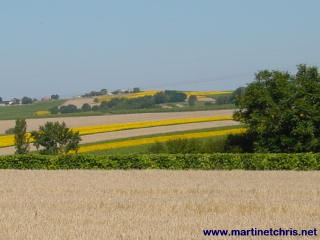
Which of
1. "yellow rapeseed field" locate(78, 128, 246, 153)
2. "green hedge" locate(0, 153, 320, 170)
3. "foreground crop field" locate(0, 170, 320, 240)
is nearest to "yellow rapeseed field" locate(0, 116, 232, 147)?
"yellow rapeseed field" locate(78, 128, 246, 153)

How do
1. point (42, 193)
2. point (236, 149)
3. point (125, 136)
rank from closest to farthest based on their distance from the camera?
point (42, 193) → point (236, 149) → point (125, 136)

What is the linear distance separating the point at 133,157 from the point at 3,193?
1484cm

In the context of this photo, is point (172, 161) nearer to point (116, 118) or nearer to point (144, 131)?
point (144, 131)

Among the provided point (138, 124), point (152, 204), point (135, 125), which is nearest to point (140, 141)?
point (135, 125)

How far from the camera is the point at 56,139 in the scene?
63562 mm

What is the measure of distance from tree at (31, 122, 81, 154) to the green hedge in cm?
1836

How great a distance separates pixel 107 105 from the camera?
136 meters

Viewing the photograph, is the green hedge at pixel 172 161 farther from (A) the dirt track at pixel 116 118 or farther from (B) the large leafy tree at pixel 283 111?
(A) the dirt track at pixel 116 118

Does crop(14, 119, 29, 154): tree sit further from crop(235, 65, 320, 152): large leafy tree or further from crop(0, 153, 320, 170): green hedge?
crop(235, 65, 320, 152): large leafy tree

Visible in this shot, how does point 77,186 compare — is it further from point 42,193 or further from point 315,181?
point 315,181

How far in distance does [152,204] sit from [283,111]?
3494cm

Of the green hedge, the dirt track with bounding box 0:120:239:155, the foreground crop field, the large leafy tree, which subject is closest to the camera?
the foreground crop field

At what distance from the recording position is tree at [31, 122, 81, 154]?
6312 cm

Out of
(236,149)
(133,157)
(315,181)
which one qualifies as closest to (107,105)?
(236,149)
